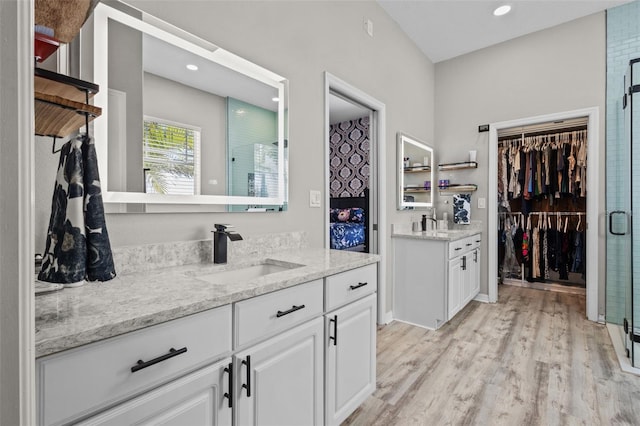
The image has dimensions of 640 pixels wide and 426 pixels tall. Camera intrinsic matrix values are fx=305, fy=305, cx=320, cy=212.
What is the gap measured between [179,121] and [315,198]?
105cm

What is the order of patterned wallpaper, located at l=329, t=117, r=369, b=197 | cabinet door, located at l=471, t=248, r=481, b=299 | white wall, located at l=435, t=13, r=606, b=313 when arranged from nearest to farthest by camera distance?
white wall, located at l=435, t=13, r=606, b=313
cabinet door, located at l=471, t=248, r=481, b=299
patterned wallpaper, located at l=329, t=117, r=369, b=197

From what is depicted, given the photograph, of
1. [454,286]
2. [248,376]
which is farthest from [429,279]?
[248,376]

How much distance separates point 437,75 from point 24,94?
4.60 metres

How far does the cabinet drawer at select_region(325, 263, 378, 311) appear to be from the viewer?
1412 millimetres

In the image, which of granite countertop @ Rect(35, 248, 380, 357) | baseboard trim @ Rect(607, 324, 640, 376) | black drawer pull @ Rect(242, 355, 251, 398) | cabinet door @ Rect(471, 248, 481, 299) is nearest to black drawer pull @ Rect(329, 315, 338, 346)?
granite countertop @ Rect(35, 248, 380, 357)

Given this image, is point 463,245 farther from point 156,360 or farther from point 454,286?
point 156,360

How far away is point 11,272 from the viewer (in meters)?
0.41

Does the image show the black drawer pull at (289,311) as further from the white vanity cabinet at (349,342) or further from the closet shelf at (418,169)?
the closet shelf at (418,169)

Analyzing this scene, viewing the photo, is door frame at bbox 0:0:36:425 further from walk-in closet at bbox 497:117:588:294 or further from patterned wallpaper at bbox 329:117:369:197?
patterned wallpaper at bbox 329:117:369:197

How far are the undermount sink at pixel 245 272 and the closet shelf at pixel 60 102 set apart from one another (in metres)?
0.73

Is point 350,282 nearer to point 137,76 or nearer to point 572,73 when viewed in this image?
point 137,76

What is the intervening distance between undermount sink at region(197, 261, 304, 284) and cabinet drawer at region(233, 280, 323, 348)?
→ 8.6 inches

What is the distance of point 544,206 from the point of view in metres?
4.47

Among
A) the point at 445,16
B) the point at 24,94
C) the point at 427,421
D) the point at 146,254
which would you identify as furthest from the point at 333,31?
the point at 427,421
